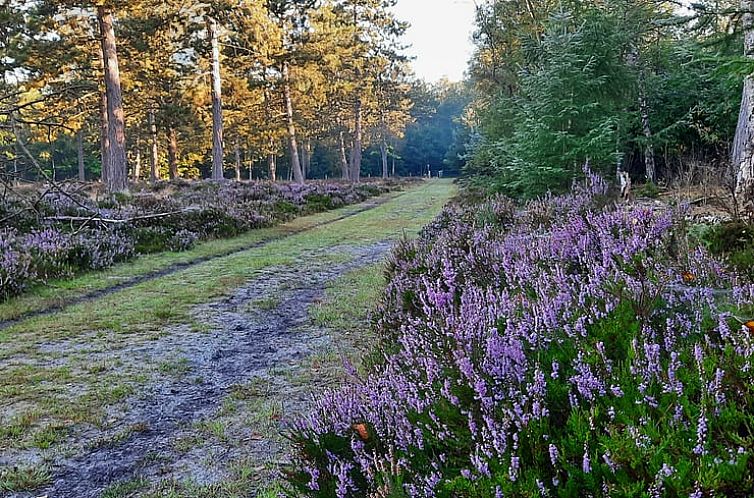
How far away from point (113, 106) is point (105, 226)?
52.0ft

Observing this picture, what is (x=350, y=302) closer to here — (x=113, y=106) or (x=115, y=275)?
(x=115, y=275)

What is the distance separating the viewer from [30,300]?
602 cm

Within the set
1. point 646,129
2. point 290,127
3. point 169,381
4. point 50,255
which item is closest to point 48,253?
point 50,255

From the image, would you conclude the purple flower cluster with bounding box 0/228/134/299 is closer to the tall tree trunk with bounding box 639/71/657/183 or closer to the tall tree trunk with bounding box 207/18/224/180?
the tall tree trunk with bounding box 639/71/657/183

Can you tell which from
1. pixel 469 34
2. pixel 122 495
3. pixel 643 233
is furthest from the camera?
pixel 469 34

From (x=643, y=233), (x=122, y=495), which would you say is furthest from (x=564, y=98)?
(x=122, y=495)

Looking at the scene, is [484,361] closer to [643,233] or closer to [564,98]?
[643,233]

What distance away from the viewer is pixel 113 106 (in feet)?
55.0

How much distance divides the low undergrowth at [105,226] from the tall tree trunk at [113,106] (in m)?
1.89

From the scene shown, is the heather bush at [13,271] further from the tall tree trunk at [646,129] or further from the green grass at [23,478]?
the tall tree trunk at [646,129]

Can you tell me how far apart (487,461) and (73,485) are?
1962 millimetres

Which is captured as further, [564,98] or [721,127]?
[721,127]

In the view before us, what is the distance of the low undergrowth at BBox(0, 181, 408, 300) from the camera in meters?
6.26

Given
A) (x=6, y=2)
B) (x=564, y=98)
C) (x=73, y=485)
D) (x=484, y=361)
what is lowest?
(x=73, y=485)
